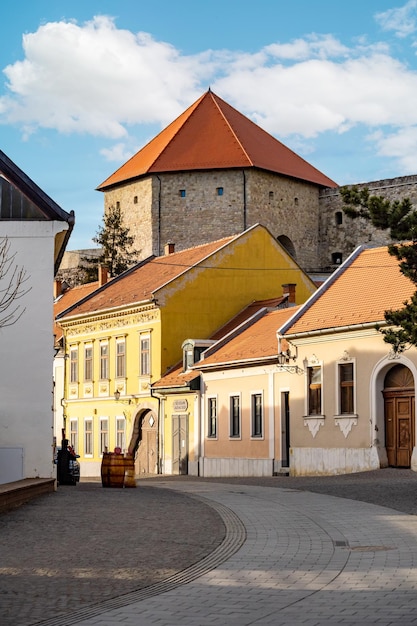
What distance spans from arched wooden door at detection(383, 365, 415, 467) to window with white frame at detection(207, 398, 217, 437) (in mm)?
10599

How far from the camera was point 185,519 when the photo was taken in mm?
17281

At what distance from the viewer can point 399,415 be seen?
30.1 meters

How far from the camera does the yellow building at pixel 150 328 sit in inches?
1766

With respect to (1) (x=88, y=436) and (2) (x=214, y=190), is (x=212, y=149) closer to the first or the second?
(2) (x=214, y=190)

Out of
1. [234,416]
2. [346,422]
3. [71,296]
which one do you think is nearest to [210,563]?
[346,422]

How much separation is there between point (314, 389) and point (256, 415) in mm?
4092

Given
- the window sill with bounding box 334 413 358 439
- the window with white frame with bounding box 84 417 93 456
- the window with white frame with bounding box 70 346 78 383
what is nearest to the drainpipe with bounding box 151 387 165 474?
the window with white frame with bounding box 84 417 93 456

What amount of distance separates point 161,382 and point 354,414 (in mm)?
13819

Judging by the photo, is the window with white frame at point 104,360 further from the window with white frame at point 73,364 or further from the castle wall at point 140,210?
the castle wall at point 140,210

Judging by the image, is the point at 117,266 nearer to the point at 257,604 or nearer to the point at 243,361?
the point at 243,361

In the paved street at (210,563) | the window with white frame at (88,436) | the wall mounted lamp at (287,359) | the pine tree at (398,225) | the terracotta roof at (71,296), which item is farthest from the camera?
the terracotta roof at (71,296)

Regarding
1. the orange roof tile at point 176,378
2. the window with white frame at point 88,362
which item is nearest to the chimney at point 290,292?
the orange roof tile at point 176,378

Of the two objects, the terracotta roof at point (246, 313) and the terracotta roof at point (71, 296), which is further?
the terracotta roof at point (71, 296)

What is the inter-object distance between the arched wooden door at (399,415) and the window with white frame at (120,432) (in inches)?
733
